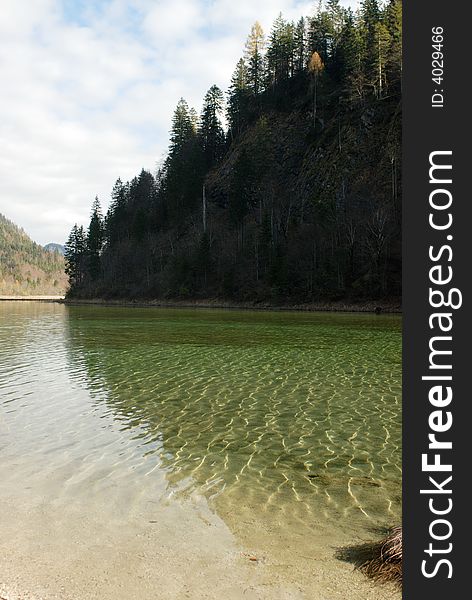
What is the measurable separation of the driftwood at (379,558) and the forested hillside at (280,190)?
47918 mm

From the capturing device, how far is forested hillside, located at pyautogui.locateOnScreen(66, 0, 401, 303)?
5753cm

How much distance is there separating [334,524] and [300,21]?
111m

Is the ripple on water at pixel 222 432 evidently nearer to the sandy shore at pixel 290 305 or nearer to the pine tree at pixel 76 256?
the sandy shore at pixel 290 305

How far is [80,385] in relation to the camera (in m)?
13.3

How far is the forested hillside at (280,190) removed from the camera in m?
57.5

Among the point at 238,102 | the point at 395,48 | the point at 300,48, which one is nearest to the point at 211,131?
the point at 238,102

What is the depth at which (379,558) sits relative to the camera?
432cm

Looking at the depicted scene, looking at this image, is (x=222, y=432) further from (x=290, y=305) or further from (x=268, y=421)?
(x=290, y=305)

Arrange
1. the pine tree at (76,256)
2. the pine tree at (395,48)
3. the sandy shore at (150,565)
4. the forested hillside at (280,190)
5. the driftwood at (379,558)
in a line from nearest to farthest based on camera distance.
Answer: the sandy shore at (150,565), the driftwood at (379,558), the forested hillside at (280,190), the pine tree at (395,48), the pine tree at (76,256)

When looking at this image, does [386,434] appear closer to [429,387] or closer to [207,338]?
[429,387]

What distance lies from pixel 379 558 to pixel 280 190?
2929 inches

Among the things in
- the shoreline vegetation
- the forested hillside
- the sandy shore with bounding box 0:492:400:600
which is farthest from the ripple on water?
the forested hillside

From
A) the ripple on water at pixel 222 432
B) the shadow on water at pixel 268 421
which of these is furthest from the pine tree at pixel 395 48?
the ripple on water at pixel 222 432

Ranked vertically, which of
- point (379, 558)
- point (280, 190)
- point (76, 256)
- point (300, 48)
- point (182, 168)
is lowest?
point (379, 558)
